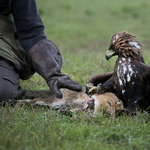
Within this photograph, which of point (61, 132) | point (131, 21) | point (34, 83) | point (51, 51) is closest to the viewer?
point (61, 132)

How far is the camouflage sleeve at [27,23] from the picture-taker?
10.8 feet

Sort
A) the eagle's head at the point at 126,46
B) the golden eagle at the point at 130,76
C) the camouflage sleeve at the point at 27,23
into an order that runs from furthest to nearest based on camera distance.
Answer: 1. the camouflage sleeve at the point at 27,23
2. the eagle's head at the point at 126,46
3. the golden eagle at the point at 130,76

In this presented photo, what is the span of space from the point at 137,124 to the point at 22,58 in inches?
71.6

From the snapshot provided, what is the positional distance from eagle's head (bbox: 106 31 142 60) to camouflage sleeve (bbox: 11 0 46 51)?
996 mm

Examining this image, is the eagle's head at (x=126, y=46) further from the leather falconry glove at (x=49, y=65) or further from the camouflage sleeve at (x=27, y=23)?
the camouflage sleeve at (x=27, y=23)

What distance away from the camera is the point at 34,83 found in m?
4.10

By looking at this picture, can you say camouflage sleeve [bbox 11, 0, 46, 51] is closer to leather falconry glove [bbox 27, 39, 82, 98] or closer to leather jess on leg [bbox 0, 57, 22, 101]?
leather falconry glove [bbox 27, 39, 82, 98]

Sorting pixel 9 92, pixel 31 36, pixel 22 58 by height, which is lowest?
pixel 9 92

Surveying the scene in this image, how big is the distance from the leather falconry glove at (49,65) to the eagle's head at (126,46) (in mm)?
686

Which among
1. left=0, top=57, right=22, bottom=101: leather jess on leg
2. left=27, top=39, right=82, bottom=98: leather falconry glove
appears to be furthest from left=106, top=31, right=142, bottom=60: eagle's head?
left=0, top=57, right=22, bottom=101: leather jess on leg

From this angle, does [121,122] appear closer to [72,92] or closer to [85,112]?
[85,112]

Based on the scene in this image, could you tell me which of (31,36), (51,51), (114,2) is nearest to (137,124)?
(51,51)

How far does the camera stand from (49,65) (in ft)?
10.2

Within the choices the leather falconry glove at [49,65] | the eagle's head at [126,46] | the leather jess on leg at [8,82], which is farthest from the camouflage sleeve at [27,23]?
the eagle's head at [126,46]
